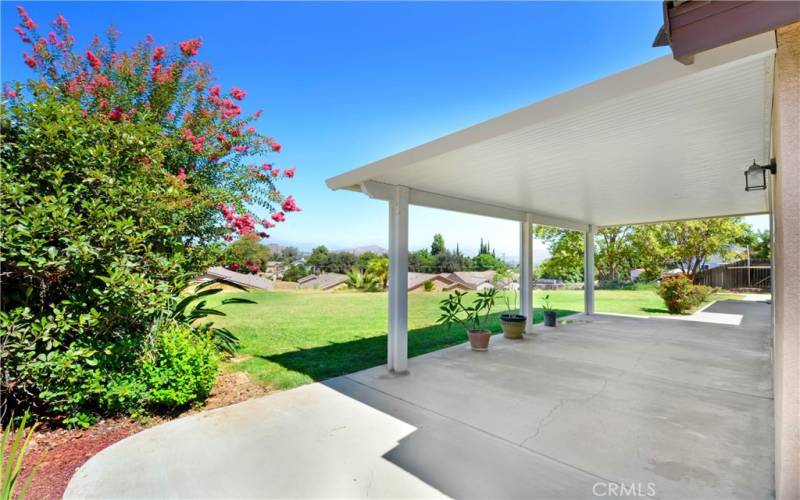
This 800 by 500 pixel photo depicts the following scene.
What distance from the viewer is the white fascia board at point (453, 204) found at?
5.13 metres

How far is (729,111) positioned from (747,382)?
407cm

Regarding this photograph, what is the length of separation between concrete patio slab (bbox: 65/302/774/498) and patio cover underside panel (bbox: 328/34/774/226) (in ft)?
9.14

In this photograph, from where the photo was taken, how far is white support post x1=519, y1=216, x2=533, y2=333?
335 inches

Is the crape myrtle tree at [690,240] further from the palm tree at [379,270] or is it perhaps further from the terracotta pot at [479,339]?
the terracotta pot at [479,339]

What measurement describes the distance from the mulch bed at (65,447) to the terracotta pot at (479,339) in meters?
4.20

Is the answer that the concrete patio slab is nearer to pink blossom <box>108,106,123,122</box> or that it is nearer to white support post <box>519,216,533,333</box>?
white support post <box>519,216,533,333</box>

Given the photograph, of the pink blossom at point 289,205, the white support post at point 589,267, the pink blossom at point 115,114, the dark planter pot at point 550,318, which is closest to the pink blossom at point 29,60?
the pink blossom at point 115,114

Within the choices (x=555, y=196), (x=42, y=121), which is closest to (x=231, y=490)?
(x=42, y=121)

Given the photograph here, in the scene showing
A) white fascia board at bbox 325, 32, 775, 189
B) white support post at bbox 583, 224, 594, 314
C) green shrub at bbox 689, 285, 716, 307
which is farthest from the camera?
green shrub at bbox 689, 285, 716, 307

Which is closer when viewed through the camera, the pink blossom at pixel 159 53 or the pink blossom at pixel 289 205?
the pink blossom at pixel 159 53

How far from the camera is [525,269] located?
8.57m

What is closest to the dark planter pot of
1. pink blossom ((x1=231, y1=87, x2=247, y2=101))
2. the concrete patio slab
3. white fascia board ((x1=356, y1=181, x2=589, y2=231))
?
white fascia board ((x1=356, y1=181, x2=589, y2=231))

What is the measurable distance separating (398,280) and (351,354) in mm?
2185

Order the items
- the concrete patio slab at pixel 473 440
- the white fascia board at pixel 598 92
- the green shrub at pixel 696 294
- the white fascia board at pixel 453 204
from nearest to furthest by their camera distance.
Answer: the white fascia board at pixel 598 92
the concrete patio slab at pixel 473 440
the white fascia board at pixel 453 204
the green shrub at pixel 696 294
